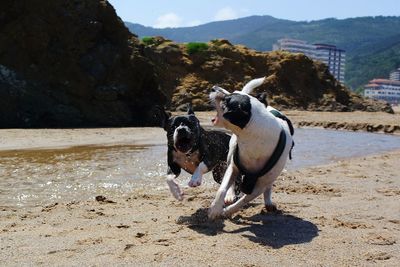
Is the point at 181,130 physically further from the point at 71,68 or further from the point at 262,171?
the point at 71,68

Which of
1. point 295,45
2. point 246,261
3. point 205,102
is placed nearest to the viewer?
point 246,261

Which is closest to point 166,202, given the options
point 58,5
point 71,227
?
point 71,227

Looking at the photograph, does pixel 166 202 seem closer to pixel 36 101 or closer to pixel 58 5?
pixel 36 101

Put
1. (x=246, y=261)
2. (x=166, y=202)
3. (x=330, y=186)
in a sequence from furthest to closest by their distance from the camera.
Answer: (x=330, y=186)
(x=166, y=202)
(x=246, y=261)

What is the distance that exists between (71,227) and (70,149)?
7.22 m

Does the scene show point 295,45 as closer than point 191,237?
No

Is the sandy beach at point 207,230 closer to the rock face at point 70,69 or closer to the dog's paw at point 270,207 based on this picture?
the dog's paw at point 270,207

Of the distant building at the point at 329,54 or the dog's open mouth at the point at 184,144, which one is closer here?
the dog's open mouth at the point at 184,144

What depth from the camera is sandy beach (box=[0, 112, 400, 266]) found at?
436cm

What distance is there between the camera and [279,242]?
4.91 metres

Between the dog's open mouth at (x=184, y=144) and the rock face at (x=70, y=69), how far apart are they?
12.5 metres

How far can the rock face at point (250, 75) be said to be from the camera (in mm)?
35156

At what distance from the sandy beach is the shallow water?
461 mm

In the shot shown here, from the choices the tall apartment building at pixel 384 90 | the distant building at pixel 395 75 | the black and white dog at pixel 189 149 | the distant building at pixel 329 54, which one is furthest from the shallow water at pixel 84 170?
the distant building at pixel 329 54
